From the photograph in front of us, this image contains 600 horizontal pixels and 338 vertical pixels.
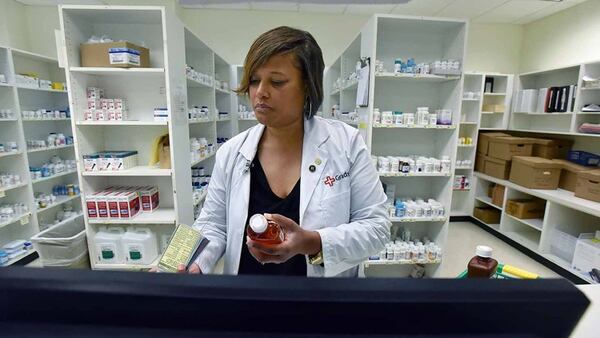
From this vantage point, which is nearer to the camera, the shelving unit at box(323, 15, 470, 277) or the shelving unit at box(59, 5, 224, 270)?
the shelving unit at box(59, 5, 224, 270)

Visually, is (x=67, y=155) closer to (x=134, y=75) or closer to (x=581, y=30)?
(x=134, y=75)

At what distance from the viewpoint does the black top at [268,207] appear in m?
1.01

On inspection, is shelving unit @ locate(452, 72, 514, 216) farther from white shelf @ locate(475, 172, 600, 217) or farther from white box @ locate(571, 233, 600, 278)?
white box @ locate(571, 233, 600, 278)

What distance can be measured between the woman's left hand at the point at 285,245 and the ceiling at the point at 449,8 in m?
4.14

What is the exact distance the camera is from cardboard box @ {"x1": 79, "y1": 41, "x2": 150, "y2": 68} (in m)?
2.10

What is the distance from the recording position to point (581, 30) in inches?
163

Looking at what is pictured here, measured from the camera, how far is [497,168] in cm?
427

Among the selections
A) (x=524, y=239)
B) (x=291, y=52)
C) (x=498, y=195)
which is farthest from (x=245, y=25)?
(x=524, y=239)

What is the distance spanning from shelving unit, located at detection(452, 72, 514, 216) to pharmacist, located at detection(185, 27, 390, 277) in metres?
4.23

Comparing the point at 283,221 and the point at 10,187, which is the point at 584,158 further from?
the point at 10,187

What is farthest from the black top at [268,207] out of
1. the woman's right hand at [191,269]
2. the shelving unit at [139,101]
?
the shelving unit at [139,101]

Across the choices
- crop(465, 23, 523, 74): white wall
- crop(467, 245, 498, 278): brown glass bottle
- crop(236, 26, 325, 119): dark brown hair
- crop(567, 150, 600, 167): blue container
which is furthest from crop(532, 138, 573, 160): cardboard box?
crop(236, 26, 325, 119): dark brown hair

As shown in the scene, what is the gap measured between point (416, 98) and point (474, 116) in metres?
2.55

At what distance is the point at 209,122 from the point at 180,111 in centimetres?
121
